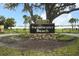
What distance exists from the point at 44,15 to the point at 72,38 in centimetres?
30

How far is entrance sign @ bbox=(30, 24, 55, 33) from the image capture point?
1595 millimetres

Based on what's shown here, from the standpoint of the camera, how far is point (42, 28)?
160cm

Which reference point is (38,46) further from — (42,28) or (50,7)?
(50,7)

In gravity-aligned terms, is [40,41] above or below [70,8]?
below

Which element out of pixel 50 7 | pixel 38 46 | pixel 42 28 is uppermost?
pixel 50 7

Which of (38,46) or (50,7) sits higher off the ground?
(50,7)

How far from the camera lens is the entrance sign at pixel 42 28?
1595mm

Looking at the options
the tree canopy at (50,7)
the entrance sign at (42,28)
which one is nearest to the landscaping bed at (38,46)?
the entrance sign at (42,28)

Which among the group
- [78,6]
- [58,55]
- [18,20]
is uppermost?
[78,6]

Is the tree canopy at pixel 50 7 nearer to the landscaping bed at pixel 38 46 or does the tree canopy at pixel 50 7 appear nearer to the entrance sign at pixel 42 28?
the entrance sign at pixel 42 28

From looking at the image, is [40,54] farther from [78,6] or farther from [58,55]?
A: [78,6]

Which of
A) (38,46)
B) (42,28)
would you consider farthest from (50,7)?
(38,46)

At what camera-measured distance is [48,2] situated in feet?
5.21

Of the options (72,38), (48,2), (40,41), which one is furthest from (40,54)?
(48,2)
